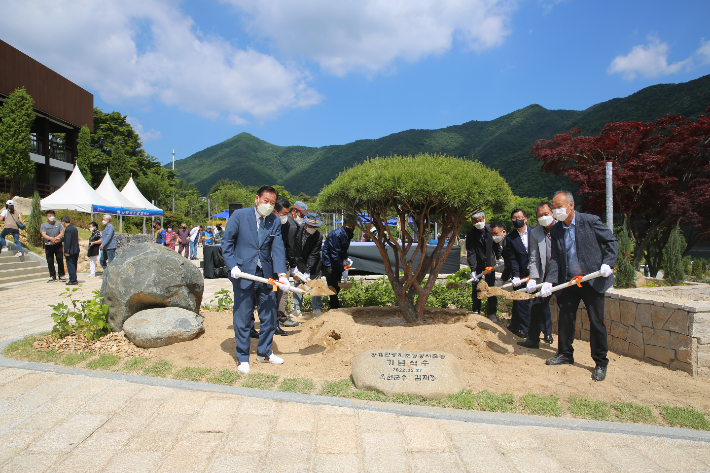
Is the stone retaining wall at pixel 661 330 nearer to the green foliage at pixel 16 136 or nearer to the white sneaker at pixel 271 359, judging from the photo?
the white sneaker at pixel 271 359

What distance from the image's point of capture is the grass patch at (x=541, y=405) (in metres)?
3.16

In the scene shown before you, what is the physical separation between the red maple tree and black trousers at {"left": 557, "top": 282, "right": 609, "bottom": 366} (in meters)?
9.65

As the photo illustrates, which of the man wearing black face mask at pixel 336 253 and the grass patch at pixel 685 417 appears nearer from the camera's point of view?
the grass patch at pixel 685 417

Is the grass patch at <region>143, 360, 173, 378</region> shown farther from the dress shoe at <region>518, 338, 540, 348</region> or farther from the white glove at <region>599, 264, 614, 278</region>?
the white glove at <region>599, 264, 614, 278</region>

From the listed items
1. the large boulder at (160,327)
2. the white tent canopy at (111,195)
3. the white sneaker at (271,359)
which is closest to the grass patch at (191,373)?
the white sneaker at (271,359)

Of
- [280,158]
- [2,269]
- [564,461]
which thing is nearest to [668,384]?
[564,461]

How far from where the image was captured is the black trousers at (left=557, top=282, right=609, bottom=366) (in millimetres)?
3934

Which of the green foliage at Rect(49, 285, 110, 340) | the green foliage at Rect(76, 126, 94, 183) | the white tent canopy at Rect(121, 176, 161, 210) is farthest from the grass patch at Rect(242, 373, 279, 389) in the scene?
the green foliage at Rect(76, 126, 94, 183)

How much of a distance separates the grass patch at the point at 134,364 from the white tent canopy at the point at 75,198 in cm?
1657

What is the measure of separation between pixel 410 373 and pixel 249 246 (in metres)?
2.13

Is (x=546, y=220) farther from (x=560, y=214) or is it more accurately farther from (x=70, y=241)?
(x=70, y=241)

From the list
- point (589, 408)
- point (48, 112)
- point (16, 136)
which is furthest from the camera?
point (48, 112)

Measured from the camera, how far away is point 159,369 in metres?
4.01

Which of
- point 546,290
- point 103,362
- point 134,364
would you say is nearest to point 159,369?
point 134,364
